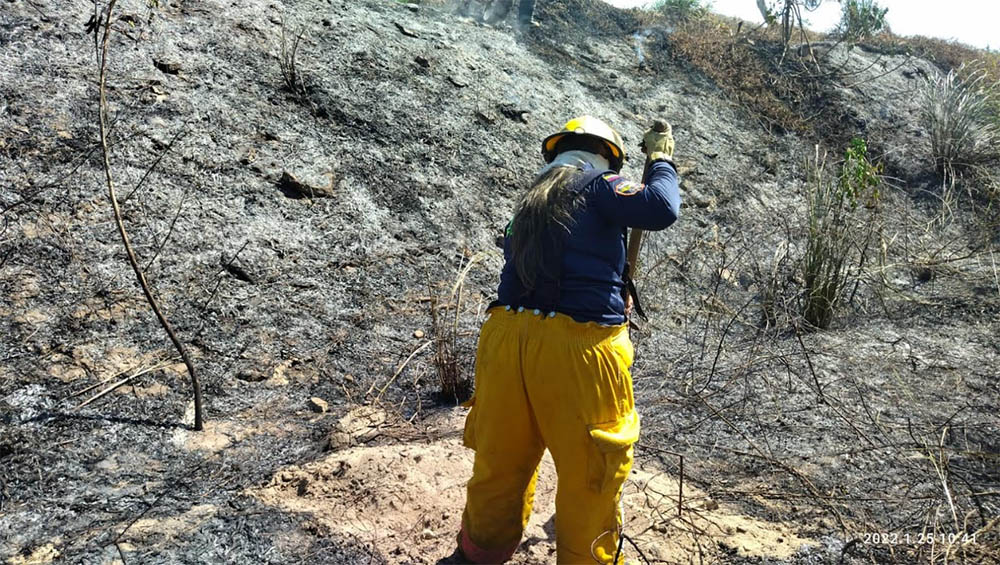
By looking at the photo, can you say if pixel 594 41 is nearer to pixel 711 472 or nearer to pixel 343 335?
pixel 343 335

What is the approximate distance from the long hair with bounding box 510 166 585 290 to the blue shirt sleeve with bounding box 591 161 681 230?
0.25 ft

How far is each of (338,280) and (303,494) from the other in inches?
73.9

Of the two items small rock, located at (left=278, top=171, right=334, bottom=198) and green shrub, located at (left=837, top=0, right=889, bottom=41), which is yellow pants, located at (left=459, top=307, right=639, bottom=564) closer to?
small rock, located at (left=278, top=171, right=334, bottom=198)

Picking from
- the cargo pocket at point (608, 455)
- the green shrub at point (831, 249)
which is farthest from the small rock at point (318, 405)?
the green shrub at point (831, 249)

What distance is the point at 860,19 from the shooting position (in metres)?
10.3

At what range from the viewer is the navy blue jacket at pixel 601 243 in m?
2.27

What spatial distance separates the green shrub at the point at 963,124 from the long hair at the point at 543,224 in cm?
737

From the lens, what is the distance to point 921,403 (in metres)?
4.18

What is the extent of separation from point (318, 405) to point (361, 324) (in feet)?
2.55

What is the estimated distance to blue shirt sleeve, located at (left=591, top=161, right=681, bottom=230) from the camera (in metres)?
2.27

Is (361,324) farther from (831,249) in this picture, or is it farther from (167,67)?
(831,249)

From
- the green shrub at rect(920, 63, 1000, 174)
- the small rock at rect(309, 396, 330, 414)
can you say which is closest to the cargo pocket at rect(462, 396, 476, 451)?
the small rock at rect(309, 396, 330, 414)
